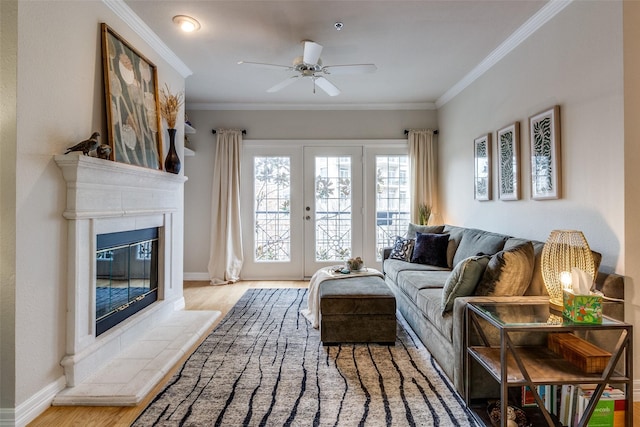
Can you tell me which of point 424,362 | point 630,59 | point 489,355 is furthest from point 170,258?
point 630,59

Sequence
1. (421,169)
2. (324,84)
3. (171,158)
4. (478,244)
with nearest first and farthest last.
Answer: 1. (478,244)
2. (171,158)
3. (324,84)
4. (421,169)

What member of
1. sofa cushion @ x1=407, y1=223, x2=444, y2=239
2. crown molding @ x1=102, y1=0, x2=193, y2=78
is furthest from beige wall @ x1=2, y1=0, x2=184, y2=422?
sofa cushion @ x1=407, y1=223, x2=444, y2=239

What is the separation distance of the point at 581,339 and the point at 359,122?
4072 mm

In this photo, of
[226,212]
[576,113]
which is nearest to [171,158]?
[226,212]

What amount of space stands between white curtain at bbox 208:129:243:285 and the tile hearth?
167 cm

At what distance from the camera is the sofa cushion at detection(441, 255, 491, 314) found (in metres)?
2.21

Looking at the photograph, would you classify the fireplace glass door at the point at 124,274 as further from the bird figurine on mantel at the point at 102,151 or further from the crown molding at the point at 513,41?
the crown molding at the point at 513,41

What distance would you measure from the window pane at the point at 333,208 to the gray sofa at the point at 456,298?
1.28m

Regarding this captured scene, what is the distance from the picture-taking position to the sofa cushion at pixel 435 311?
219 cm

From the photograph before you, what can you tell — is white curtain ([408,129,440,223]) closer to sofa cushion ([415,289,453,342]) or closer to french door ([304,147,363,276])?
french door ([304,147,363,276])

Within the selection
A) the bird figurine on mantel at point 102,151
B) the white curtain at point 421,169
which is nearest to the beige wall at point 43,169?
the bird figurine on mantel at point 102,151

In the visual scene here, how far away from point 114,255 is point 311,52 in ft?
7.54

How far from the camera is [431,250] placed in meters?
3.79

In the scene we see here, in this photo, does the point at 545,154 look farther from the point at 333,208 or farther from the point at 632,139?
the point at 333,208
